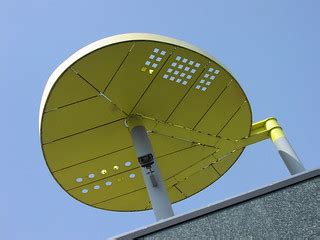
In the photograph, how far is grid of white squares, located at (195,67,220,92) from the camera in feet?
37.0

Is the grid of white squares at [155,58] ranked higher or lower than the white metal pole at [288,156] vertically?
higher

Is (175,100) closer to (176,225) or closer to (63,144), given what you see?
(63,144)

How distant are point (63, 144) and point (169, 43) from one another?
433cm

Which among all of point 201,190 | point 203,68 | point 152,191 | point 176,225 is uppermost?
point 203,68

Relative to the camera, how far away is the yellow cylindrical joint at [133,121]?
1171cm

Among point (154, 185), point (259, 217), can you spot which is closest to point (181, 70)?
point (154, 185)

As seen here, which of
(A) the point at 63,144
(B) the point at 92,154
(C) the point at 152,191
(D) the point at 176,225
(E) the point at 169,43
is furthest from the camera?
(B) the point at 92,154

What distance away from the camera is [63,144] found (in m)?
11.8

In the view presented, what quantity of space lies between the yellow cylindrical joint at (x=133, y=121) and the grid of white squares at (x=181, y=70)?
5.09 ft

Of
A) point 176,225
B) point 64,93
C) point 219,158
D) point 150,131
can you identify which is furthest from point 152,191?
point 176,225

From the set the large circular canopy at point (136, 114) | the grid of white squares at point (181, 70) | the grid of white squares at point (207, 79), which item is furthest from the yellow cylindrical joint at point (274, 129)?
the grid of white squares at point (181, 70)

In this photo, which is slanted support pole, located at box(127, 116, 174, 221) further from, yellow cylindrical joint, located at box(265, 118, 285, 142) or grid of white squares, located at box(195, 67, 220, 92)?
yellow cylindrical joint, located at box(265, 118, 285, 142)

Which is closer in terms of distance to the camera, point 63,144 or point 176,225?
point 176,225

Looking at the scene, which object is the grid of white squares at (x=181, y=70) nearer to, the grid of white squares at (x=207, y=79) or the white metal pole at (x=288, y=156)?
the grid of white squares at (x=207, y=79)
